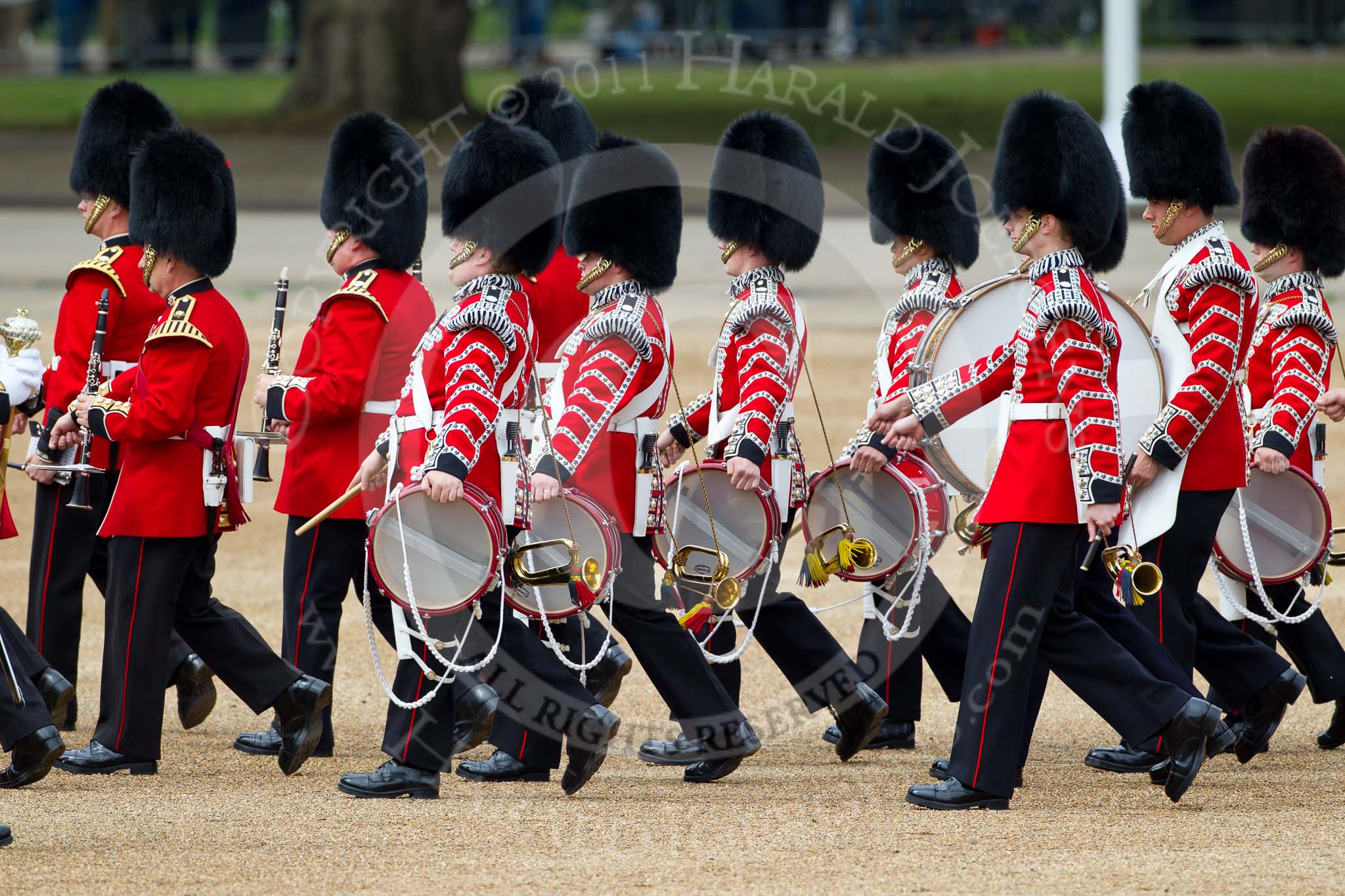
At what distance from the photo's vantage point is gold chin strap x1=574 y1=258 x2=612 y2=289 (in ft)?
13.5

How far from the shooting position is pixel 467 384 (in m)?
3.62

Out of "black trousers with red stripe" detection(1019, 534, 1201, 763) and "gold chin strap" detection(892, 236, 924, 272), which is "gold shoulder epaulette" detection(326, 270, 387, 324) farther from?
"black trousers with red stripe" detection(1019, 534, 1201, 763)

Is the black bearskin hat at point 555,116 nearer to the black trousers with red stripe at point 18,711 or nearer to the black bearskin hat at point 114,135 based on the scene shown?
the black bearskin hat at point 114,135

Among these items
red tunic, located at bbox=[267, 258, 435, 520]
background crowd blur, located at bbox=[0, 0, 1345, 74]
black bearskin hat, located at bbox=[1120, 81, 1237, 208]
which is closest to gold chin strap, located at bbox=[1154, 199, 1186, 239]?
black bearskin hat, located at bbox=[1120, 81, 1237, 208]

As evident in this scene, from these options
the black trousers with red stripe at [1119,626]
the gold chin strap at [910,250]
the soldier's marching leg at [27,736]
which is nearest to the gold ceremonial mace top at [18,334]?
the soldier's marching leg at [27,736]

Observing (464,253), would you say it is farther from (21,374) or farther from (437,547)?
(21,374)

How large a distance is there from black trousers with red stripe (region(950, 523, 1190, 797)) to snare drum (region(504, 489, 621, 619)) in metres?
0.72

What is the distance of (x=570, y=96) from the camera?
541 cm

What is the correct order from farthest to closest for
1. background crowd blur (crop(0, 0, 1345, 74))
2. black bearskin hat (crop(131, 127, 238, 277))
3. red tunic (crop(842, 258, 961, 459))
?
background crowd blur (crop(0, 0, 1345, 74)) < red tunic (crop(842, 258, 961, 459)) < black bearskin hat (crop(131, 127, 238, 277))

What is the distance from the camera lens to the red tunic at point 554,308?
4680 millimetres

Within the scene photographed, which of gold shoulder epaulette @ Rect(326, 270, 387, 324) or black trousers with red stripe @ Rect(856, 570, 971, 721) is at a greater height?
Answer: gold shoulder epaulette @ Rect(326, 270, 387, 324)

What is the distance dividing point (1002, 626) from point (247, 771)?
1.52 m

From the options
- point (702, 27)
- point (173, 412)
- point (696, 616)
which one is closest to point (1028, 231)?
point (696, 616)

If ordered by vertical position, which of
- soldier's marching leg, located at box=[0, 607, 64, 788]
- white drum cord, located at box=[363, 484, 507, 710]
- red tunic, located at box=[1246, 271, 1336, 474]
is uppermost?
red tunic, located at box=[1246, 271, 1336, 474]
